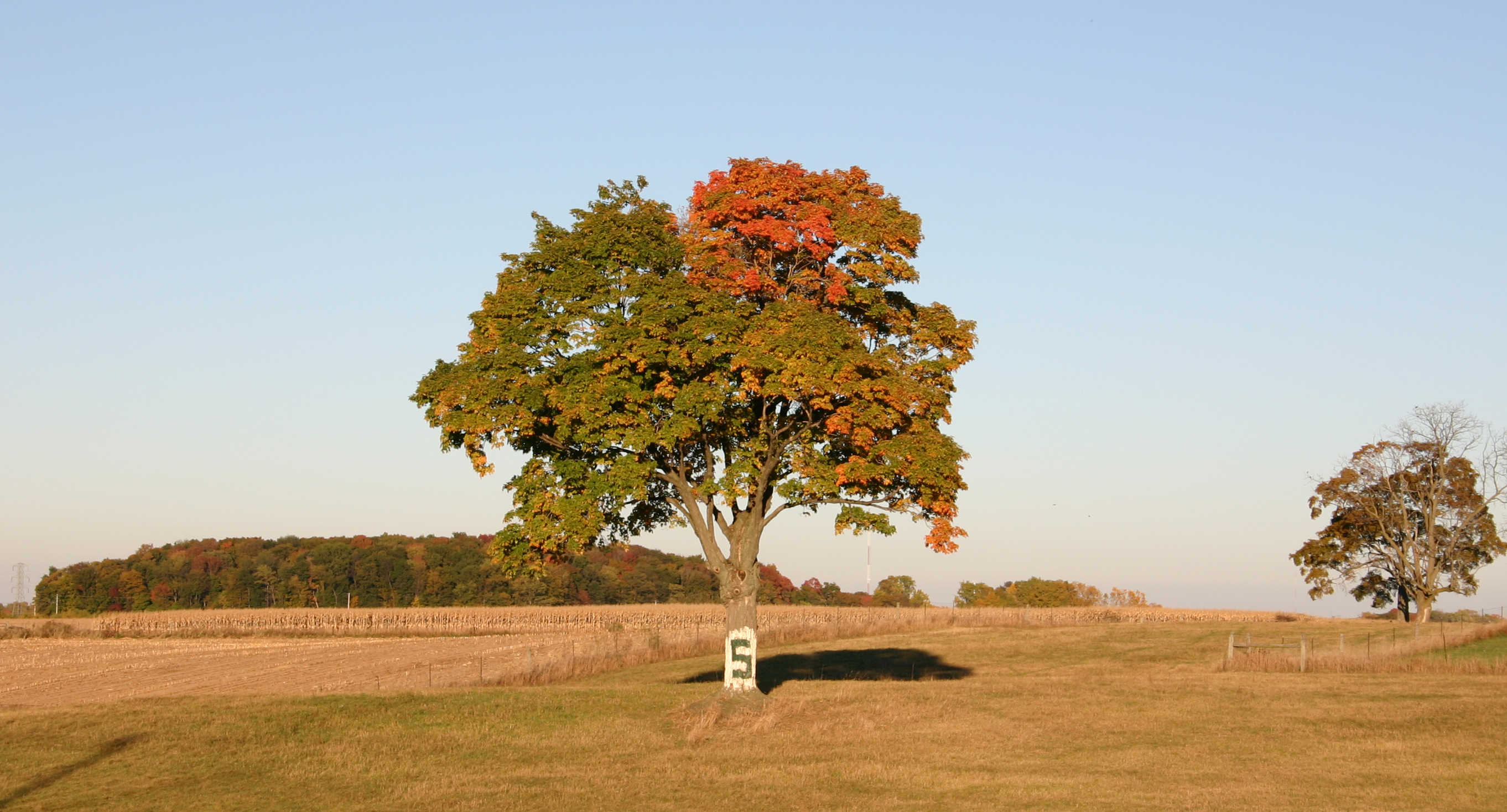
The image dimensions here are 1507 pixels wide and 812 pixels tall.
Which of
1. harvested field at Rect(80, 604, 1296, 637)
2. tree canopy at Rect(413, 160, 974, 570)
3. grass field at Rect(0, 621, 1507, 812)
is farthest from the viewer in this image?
harvested field at Rect(80, 604, 1296, 637)

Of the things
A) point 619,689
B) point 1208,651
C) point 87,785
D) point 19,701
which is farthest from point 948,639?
point 87,785

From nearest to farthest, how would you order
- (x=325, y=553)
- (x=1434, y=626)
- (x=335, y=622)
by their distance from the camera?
(x=1434, y=626)
(x=335, y=622)
(x=325, y=553)

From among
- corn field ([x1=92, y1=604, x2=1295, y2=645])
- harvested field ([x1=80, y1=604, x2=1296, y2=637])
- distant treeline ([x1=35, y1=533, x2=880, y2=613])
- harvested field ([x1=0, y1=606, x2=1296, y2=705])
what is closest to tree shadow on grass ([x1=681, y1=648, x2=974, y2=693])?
harvested field ([x1=0, y1=606, x2=1296, y2=705])

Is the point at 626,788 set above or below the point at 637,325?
below

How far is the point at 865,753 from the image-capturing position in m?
25.7

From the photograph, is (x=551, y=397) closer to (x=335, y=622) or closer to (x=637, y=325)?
(x=637, y=325)

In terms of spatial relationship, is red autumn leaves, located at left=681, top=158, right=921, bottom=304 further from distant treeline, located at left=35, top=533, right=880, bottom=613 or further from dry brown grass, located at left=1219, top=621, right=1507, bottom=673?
distant treeline, located at left=35, top=533, right=880, bottom=613

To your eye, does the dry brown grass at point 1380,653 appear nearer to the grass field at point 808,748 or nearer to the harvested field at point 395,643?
the grass field at point 808,748

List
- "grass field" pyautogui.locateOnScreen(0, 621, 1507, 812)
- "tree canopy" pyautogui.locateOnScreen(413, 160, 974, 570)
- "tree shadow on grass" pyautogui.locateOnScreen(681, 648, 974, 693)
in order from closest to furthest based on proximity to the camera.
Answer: "grass field" pyautogui.locateOnScreen(0, 621, 1507, 812) → "tree canopy" pyautogui.locateOnScreen(413, 160, 974, 570) → "tree shadow on grass" pyautogui.locateOnScreen(681, 648, 974, 693)

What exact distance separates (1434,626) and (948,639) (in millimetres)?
24313

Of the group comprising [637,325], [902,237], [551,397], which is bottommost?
[551,397]

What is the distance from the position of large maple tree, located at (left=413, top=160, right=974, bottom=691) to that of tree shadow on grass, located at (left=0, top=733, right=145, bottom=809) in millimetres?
9603

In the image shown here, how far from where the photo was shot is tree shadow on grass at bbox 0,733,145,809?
2164 cm

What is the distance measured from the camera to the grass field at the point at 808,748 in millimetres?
21547
